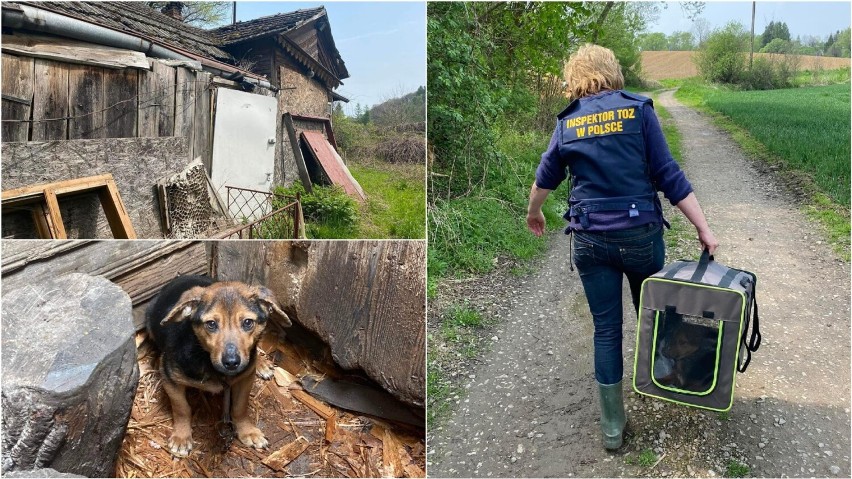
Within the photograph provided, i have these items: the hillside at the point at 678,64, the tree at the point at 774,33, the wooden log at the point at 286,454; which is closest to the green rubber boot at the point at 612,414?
the wooden log at the point at 286,454

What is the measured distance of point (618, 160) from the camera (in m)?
3.03

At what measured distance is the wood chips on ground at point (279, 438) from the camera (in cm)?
235

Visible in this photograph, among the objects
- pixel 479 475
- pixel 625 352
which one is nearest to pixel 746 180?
pixel 625 352

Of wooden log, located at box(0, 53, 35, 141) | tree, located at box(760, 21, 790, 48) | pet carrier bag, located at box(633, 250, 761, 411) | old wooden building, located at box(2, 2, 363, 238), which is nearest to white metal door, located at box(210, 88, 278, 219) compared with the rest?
old wooden building, located at box(2, 2, 363, 238)

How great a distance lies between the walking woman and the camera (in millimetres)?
3035

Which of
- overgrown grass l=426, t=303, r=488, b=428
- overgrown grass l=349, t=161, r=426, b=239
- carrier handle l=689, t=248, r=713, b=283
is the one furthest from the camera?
overgrown grass l=426, t=303, r=488, b=428

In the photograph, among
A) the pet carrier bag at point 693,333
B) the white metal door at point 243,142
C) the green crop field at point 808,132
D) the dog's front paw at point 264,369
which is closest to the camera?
the white metal door at point 243,142

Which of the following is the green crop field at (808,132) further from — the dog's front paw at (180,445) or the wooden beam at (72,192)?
the wooden beam at (72,192)

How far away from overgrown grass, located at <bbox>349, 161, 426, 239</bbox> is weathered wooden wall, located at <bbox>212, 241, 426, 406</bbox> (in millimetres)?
74

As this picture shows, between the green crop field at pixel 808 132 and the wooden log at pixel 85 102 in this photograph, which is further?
the green crop field at pixel 808 132

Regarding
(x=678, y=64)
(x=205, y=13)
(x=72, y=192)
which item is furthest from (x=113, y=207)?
(x=678, y=64)

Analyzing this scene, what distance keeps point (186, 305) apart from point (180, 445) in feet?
1.79

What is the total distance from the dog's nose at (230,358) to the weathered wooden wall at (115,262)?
A: 1.27 feet

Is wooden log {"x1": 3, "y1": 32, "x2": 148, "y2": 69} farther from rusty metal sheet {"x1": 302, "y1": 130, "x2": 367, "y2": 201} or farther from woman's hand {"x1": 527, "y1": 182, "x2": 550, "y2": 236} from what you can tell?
woman's hand {"x1": 527, "y1": 182, "x2": 550, "y2": 236}
